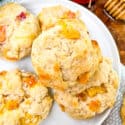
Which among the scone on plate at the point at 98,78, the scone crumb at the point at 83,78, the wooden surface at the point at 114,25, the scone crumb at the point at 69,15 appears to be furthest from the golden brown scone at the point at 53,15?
the scone crumb at the point at 83,78

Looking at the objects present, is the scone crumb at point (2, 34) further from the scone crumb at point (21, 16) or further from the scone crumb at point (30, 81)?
the scone crumb at point (30, 81)

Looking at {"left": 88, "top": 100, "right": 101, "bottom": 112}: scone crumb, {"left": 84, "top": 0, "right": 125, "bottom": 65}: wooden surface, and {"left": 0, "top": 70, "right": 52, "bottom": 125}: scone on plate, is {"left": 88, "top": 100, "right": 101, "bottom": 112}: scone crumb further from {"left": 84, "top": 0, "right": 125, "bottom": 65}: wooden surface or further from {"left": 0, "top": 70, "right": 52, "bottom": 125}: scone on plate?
{"left": 84, "top": 0, "right": 125, "bottom": 65}: wooden surface

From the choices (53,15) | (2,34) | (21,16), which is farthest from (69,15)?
(2,34)

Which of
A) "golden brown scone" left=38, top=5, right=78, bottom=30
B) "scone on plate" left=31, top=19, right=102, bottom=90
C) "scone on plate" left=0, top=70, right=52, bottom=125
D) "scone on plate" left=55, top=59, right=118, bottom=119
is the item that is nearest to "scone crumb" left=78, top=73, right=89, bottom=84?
"scone on plate" left=31, top=19, right=102, bottom=90

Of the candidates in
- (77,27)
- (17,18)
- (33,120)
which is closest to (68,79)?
(77,27)

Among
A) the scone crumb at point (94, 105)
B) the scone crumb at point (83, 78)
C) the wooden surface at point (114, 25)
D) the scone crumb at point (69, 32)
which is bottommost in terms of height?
the scone crumb at point (94, 105)

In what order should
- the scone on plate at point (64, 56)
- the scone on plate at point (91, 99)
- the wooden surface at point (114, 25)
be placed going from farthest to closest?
the wooden surface at point (114, 25), the scone on plate at point (91, 99), the scone on plate at point (64, 56)
